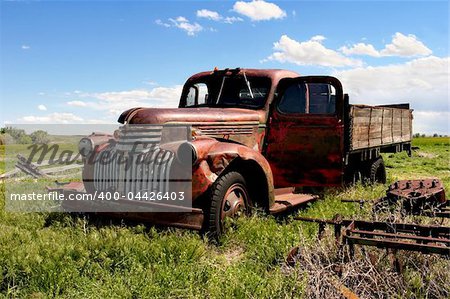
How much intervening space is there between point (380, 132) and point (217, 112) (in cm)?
382

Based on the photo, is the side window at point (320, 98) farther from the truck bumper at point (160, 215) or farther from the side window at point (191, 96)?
the truck bumper at point (160, 215)

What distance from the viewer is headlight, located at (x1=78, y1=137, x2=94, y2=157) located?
234 inches

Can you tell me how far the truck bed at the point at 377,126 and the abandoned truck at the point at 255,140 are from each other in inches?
0.8

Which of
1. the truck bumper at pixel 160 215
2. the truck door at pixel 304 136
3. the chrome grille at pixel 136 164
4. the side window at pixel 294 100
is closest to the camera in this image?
the truck bumper at pixel 160 215

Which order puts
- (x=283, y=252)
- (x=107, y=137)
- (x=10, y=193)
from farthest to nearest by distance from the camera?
(x=10, y=193) → (x=107, y=137) → (x=283, y=252)

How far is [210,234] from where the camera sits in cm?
483

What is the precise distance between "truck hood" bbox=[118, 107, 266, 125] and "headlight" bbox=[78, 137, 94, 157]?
30.9 inches

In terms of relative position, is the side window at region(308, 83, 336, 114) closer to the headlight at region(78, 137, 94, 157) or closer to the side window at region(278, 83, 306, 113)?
the side window at region(278, 83, 306, 113)

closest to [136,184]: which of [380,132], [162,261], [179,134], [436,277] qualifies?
[179,134]

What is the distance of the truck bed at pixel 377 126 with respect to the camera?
6.55 meters

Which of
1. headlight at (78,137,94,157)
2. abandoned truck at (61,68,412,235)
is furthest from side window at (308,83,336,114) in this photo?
headlight at (78,137,94,157)

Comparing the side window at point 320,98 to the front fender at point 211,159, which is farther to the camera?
the side window at point 320,98

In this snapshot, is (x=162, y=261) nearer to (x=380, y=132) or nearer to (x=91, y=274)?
(x=91, y=274)

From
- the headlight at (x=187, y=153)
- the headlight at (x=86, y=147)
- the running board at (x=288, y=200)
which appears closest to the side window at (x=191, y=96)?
the headlight at (x=86, y=147)
